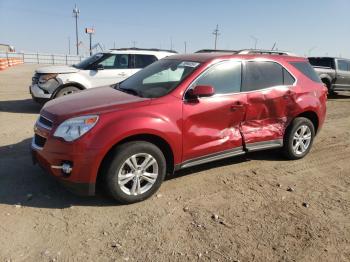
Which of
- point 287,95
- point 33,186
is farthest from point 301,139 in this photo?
point 33,186

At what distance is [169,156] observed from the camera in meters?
4.59

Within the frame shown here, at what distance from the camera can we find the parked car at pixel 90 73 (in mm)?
9531

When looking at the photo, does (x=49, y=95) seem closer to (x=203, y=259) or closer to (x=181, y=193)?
(x=181, y=193)

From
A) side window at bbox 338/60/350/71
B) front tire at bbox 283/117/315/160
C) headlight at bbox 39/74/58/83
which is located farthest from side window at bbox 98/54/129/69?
side window at bbox 338/60/350/71

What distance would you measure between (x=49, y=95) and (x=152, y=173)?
6011mm

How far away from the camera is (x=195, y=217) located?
13.3ft

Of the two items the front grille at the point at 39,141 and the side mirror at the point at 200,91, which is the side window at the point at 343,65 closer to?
the side mirror at the point at 200,91

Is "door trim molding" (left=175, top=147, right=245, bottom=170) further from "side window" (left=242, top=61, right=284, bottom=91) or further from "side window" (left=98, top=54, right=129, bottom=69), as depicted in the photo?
"side window" (left=98, top=54, right=129, bottom=69)

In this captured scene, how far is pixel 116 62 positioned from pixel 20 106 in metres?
3.07

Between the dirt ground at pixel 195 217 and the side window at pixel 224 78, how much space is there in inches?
48.7

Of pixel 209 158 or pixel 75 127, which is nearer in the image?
pixel 75 127

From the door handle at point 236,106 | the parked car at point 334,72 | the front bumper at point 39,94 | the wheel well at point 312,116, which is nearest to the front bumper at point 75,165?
the door handle at point 236,106

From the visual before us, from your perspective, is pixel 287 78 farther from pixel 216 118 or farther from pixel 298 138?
pixel 216 118

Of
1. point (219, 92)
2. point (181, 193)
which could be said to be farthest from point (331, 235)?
point (219, 92)
